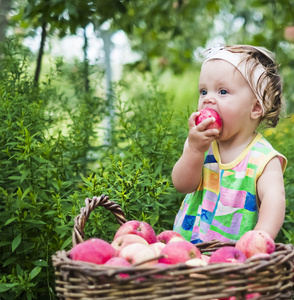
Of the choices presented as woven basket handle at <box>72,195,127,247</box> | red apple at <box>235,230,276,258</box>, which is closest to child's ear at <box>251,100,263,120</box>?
red apple at <box>235,230,276,258</box>

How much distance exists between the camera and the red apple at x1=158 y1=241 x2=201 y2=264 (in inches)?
72.4

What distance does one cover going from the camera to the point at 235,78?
7.82 ft

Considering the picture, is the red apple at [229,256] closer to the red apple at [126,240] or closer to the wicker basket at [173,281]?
the wicker basket at [173,281]

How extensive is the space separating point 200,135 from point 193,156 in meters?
0.14

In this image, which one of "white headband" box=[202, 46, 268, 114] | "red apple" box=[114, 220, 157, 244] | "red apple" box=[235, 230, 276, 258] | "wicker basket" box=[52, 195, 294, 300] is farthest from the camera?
"white headband" box=[202, 46, 268, 114]

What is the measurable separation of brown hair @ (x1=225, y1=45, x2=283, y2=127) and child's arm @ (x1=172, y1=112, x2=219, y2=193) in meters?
0.33

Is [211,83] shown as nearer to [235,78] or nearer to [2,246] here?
[235,78]

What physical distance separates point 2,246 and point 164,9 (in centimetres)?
358

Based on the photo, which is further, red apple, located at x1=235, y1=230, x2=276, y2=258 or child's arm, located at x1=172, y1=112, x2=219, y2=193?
child's arm, located at x1=172, y1=112, x2=219, y2=193

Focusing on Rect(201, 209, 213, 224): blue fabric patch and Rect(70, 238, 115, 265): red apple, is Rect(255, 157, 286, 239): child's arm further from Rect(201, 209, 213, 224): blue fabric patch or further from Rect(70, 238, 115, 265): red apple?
Rect(70, 238, 115, 265): red apple

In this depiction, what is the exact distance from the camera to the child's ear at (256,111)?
2439 millimetres

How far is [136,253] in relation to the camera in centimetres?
182

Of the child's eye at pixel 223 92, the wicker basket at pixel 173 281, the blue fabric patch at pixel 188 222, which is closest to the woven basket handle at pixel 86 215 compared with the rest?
the wicker basket at pixel 173 281

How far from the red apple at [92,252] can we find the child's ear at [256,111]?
3.50 ft
